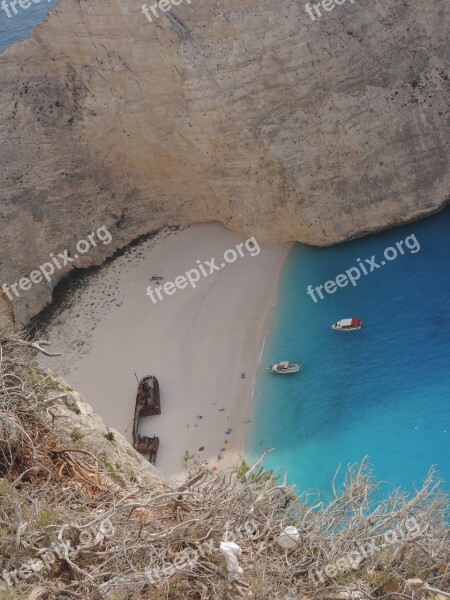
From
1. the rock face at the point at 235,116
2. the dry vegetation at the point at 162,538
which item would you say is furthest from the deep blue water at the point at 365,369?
the dry vegetation at the point at 162,538

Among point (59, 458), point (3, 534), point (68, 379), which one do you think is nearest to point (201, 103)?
point (68, 379)

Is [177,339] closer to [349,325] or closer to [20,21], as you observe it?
[349,325]

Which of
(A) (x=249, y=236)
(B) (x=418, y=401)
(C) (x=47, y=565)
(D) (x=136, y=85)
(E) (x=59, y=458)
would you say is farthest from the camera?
(A) (x=249, y=236)

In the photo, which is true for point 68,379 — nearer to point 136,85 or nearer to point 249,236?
point 249,236

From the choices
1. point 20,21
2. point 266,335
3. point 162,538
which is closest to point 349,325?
point 266,335

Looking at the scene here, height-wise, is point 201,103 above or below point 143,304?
above

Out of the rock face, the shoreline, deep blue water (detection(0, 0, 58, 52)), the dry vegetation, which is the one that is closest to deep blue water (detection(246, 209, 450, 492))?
the shoreline
